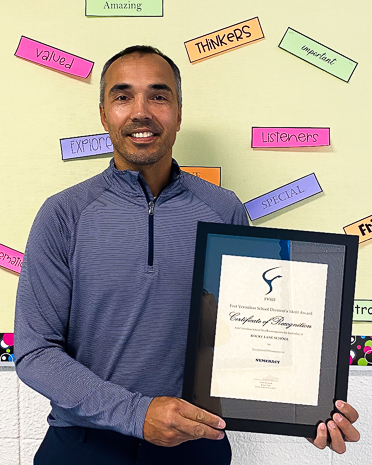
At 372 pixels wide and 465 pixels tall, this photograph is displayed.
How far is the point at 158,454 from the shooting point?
96 cm

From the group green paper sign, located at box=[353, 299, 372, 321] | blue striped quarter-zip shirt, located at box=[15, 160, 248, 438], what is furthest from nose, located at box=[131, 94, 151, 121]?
green paper sign, located at box=[353, 299, 372, 321]

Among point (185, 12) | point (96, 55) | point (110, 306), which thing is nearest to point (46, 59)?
point (96, 55)

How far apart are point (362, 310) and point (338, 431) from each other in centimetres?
51

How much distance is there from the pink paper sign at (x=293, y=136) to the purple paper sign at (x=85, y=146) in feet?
1.26

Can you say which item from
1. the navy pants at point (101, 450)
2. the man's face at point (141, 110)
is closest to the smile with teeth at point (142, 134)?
the man's face at point (141, 110)

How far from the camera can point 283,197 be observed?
1289 millimetres

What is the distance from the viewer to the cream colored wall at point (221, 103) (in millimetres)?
1249

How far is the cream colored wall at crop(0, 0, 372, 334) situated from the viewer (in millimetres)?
1249

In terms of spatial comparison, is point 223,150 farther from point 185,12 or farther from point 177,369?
point 177,369

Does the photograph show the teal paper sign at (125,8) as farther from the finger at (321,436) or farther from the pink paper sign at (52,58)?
the finger at (321,436)

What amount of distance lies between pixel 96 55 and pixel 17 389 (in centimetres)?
90

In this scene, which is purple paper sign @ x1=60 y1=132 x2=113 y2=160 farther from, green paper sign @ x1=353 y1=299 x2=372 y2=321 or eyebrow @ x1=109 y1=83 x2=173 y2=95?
green paper sign @ x1=353 y1=299 x2=372 y2=321

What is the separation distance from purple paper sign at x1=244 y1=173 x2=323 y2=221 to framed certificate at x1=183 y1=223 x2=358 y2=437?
420 mm

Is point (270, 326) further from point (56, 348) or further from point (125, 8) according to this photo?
point (125, 8)
